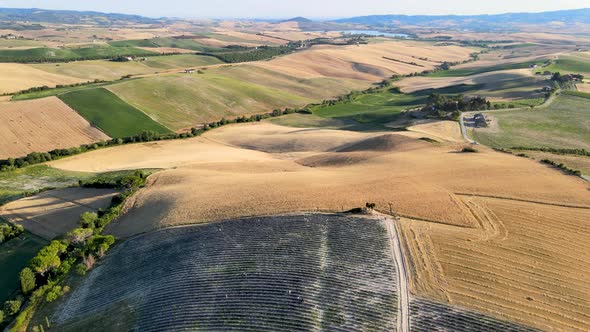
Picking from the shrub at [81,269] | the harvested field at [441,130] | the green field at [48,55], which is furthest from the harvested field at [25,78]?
the harvested field at [441,130]

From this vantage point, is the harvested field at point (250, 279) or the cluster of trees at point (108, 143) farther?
the cluster of trees at point (108, 143)

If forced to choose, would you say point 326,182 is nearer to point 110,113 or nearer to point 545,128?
point 545,128

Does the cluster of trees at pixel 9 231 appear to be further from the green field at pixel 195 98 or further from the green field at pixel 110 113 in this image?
the green field at pixel 195 98

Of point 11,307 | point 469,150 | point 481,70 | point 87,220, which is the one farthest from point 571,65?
point 11,307

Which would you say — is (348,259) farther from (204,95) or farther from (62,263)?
(204,95)

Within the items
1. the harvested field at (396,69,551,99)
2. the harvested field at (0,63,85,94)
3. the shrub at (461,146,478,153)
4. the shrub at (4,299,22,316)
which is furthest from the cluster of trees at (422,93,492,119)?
the harvested field at (0,63,85,94)

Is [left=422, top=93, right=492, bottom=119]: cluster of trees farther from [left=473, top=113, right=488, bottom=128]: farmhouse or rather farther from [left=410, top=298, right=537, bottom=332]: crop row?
[left=410, top=298, right=537, bottom=332]: crop row
